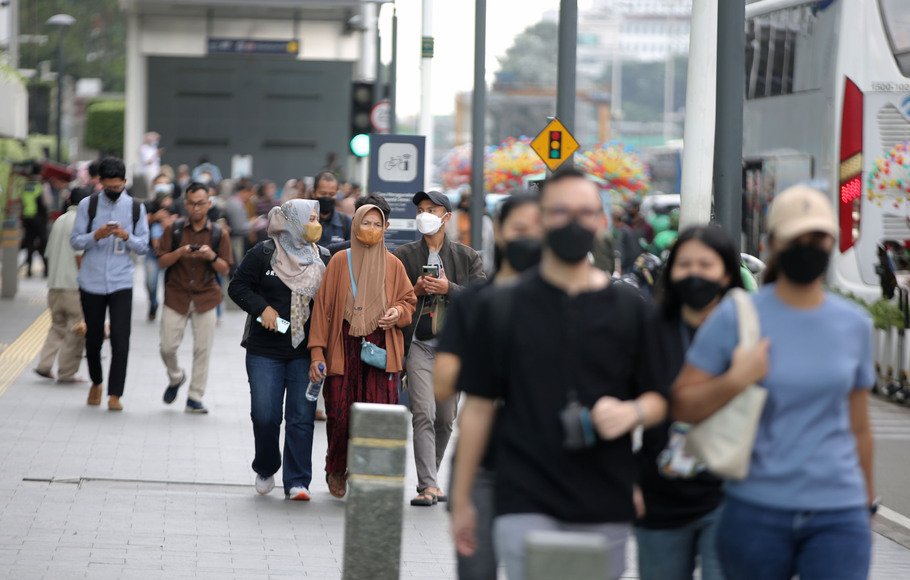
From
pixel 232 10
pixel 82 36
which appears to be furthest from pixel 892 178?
pixel 82 36

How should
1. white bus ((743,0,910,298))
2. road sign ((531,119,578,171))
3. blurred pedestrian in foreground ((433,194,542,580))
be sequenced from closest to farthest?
blurred pedestrian in foreground ((433,194,542,580)), white bus ((743,0,910,298)), road sign ((531,119,578,171))

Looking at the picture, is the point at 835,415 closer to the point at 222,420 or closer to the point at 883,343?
the point at 222,420

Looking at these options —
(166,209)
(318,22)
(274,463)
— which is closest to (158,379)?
(166,209)

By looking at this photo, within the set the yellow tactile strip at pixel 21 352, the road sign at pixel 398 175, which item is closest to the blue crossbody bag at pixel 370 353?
the yellow tactile strip at pixel 21 352

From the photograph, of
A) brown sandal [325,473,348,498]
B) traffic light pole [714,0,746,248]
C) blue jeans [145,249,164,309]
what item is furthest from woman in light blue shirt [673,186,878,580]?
→ blue jeans [145,249,164,309]

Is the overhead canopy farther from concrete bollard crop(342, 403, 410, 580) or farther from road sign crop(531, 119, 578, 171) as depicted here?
concrete bollard crop(342, 403, 410, 580)

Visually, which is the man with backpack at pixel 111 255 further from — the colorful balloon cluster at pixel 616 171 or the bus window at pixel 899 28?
the colorful balloon cluster at pixel 616 171

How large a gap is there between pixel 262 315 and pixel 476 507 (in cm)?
450

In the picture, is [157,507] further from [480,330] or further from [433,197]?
[480,330]

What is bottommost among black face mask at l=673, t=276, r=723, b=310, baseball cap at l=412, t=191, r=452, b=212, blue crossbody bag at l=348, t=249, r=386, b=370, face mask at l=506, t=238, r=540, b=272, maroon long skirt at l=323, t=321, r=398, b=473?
maroon long skirt at l=323, t=321, r=398, b=473

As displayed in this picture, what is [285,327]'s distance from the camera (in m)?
9.68

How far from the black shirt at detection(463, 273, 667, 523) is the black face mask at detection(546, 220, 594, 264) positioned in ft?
0.33

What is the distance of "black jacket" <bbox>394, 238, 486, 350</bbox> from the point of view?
994 centimetres

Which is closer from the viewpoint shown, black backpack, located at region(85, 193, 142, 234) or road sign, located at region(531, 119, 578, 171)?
black backpack, located at region(85, 193, 142, 234)
